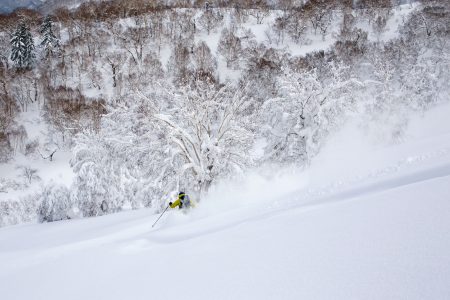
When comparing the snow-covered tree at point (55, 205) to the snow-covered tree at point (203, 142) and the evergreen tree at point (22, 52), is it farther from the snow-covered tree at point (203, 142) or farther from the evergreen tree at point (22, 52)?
the evergreen tree at point (22, 52)

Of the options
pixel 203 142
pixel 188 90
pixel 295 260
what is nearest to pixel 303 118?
pixel 188 90

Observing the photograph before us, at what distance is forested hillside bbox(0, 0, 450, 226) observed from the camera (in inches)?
698

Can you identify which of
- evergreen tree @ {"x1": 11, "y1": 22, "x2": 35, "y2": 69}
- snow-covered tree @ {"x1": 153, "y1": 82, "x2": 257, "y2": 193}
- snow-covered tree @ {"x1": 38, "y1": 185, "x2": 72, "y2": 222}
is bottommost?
snow-covered tree @ {"x1": 38, "y1": 185, "x2": 72, "y2": 222}

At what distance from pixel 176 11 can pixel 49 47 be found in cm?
3225

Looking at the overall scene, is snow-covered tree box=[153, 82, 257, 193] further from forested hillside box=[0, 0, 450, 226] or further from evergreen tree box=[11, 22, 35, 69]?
evergreen tree box=[11, 22, 35, 69]

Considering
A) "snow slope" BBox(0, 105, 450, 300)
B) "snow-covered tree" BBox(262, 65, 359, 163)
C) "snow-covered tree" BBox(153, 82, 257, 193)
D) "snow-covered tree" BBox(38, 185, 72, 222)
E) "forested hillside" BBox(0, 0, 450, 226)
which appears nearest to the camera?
"snow slope" BBox(0, 105, 450, 300)

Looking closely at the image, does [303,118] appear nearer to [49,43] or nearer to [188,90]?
[188,90]

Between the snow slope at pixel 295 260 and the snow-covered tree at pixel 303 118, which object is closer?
the snow slope at pixel 295 260

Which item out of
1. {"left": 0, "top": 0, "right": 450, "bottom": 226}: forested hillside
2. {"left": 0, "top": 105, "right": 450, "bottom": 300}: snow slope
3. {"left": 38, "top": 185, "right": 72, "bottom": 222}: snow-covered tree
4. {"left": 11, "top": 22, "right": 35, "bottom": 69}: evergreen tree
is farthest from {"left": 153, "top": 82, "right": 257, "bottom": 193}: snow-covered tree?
{"left": 11, "top": 22, "right": 35, "bottom": 69}: evergreen tree

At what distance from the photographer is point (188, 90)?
61.0 ft

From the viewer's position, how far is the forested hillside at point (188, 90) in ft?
58.2

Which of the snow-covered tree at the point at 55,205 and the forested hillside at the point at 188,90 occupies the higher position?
the forested hillside at the point at 188,90

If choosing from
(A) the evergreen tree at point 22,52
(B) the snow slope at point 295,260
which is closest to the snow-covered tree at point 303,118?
(B) the snow slope at point 295,260

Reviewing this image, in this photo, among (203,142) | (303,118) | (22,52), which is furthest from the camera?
(22,52)
